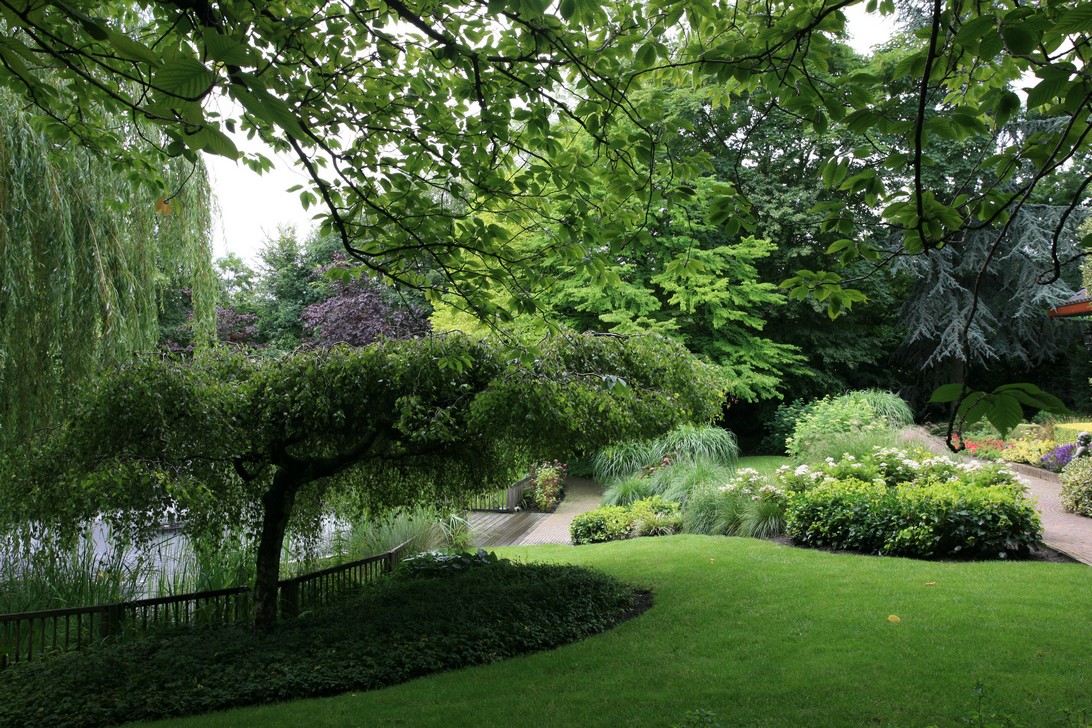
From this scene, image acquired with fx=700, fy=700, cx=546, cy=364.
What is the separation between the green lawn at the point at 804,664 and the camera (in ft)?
13.6

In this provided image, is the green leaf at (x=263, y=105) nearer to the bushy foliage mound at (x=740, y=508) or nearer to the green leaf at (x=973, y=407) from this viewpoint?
the green leaf at (x=973, y=407)

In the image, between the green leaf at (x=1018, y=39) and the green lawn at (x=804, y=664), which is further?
the green lawn at (x=804, y=664)

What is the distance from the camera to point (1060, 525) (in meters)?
9.28

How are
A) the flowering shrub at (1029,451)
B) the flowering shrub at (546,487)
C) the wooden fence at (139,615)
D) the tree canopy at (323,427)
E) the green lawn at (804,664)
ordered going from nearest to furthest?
the green lawn at (804,664) < the tree canopy at (323,427) < the wooden fence at (139,615) < the flowering shrub at (1029,451) < the flowering shrub at (546,487)

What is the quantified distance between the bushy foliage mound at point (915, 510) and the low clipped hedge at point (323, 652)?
132 inches

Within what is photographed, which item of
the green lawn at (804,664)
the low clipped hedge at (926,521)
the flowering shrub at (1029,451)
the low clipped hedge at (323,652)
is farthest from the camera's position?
the flowering shrub at (1029,451)

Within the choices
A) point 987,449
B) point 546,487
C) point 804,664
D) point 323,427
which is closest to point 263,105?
point 804,664

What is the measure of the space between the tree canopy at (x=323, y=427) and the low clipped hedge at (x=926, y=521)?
2.55 metres

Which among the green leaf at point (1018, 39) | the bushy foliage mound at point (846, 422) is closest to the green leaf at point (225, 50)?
the green leaf at point (1018, 39)

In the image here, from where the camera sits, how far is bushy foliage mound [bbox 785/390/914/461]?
1331cm

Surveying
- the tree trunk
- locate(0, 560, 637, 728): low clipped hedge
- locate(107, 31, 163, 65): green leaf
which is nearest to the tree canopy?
the tree trunk

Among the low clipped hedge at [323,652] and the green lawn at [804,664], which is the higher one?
the low clipped hedge at [323,652]

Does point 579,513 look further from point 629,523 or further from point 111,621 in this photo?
point 111,621

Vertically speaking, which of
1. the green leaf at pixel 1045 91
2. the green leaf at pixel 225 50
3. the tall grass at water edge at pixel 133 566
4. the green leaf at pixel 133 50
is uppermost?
the green leaf at pixel 1045 91
